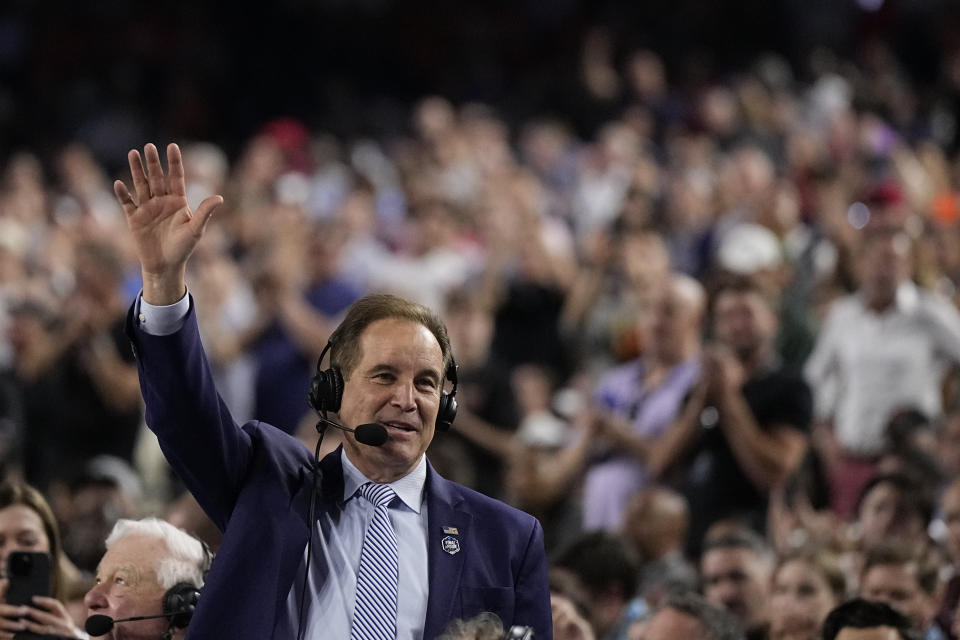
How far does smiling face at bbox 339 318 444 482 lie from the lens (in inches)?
117

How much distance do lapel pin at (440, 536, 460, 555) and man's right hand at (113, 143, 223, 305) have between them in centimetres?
69

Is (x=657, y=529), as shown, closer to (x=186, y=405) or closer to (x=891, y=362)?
(x=891, y=362)

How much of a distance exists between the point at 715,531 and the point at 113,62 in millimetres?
12087

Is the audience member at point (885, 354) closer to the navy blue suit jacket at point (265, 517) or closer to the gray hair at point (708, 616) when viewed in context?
the gray hair at point (708, 616)

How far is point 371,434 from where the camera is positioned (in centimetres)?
288

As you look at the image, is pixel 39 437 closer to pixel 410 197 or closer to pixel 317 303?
pixel 317 303

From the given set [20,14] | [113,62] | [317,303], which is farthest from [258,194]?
[20,14]

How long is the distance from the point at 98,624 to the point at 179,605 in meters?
0.19

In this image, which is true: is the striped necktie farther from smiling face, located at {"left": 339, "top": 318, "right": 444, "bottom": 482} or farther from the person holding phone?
the person holding phone

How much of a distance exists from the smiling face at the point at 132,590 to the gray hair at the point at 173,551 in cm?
1

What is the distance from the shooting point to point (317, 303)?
26.2 feet

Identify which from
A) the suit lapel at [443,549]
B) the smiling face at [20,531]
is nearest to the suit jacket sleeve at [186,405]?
the suit lapel at [443,549]

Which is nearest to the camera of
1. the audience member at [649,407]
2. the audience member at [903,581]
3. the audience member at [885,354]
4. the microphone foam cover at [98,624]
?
the microphone foam cover at [98,624]

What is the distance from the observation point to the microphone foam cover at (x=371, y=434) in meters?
A: 2.88
